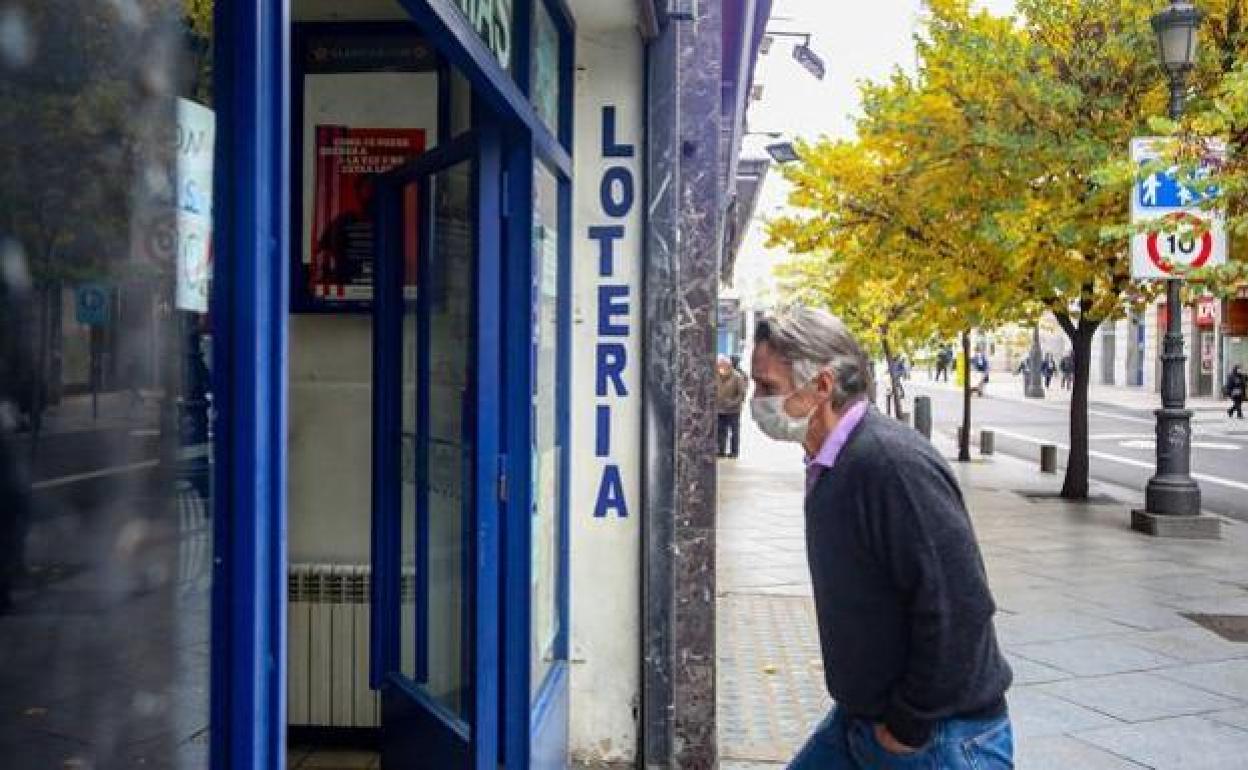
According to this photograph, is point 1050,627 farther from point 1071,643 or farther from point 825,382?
point 825,382

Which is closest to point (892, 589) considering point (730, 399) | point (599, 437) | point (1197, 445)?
point (599, 437)

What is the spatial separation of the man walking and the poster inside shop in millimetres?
2974

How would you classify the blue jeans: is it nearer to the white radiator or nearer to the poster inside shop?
the white radiator

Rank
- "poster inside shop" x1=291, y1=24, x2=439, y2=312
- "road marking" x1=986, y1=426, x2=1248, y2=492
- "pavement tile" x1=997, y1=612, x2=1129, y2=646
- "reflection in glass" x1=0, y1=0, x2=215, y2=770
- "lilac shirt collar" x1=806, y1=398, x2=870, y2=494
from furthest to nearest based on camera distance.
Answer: "road marking" x1=986, y1=426, x2=1248, y2=492 → "pavement tile" x1=997, y1=612, x2=1129, y2=646 → "poster inside shop" x1=291, y1=24, x2=439, y2=312 → "lilac shirt collar" x1=806, y1=398, x2=870, y2=494 → "reflection in glass" x1=0, y1=0, x2=215, y2=770

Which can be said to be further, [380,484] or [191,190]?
[380,484]

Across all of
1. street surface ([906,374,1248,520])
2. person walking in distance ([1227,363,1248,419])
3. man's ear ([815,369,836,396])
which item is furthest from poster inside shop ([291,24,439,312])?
person walking in distance ([1227,363,1248,419])

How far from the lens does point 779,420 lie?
2807 millimetres

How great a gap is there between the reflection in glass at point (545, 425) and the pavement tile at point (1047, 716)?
7.82 ft

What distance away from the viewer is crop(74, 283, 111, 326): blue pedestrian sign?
→ 1.44 meters

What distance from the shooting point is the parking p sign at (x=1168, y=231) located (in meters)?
11.0

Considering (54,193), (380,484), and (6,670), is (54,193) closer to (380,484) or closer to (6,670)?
(6,670)

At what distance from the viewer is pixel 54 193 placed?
1400 mm

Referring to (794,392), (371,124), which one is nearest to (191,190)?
(794,392)

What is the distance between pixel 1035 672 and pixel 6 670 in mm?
6443
